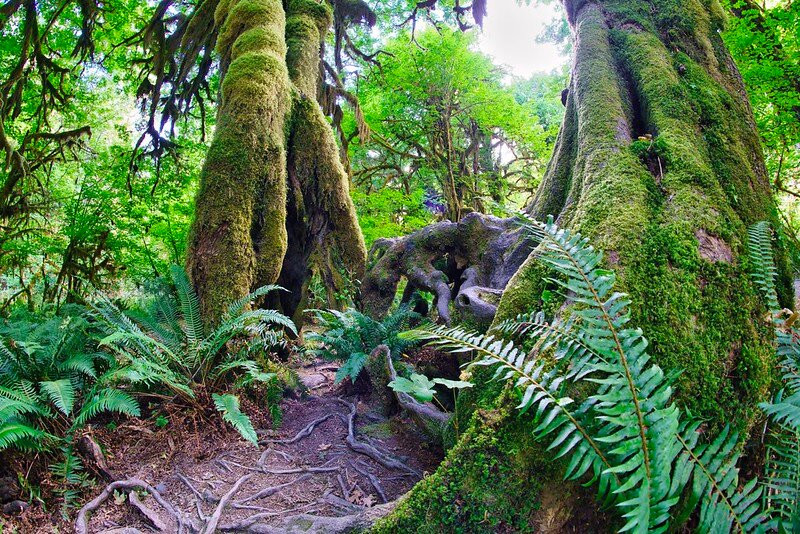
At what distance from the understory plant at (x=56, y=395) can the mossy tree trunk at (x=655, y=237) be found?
2.26 metres

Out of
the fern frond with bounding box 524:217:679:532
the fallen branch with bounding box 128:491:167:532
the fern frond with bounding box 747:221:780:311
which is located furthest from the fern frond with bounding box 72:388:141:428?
the fern frond with bounding box 747:221:780:311

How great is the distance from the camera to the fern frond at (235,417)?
110 inches

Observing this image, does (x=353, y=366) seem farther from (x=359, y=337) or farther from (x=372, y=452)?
(x=372, y=452)

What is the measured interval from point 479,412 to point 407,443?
1960mm

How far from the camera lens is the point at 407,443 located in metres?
3.51

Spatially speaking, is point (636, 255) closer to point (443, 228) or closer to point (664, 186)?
point (664, 186)

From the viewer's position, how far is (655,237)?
209 cm

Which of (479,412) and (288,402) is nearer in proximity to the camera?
(479,412)

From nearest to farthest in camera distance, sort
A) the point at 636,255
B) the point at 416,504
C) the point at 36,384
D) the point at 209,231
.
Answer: the point at 416,504, the point at 636,255, the point at 36,384, the point at 209,231

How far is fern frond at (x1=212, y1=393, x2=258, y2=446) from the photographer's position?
2.80 meters

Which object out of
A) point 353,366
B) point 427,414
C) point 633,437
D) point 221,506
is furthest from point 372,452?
point 633,437

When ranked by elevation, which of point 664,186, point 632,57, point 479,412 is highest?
point 632,57

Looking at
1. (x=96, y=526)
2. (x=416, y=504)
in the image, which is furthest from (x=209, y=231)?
(x=416, y=504)

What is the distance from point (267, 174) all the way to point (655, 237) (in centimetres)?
385
